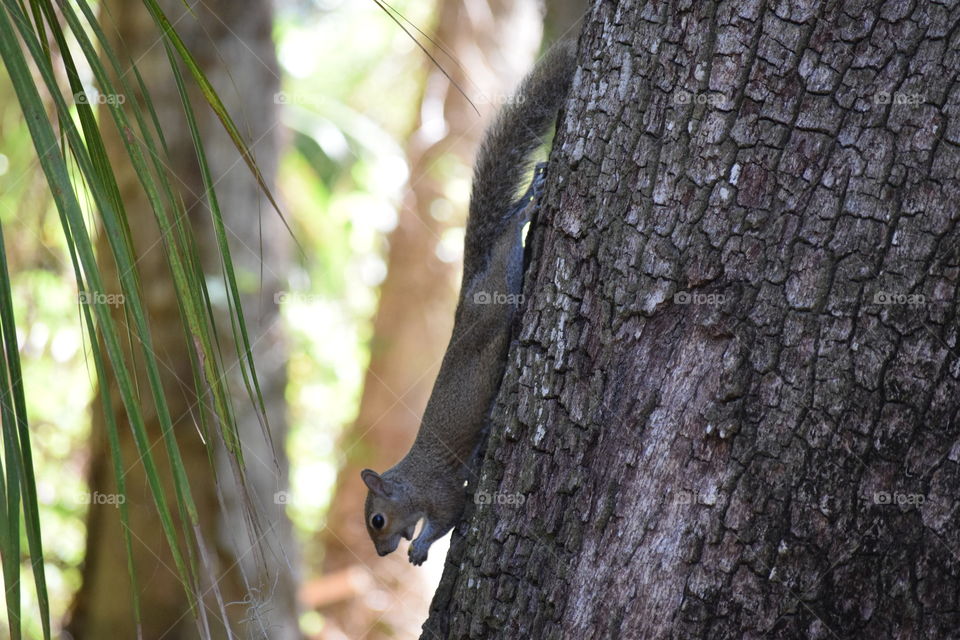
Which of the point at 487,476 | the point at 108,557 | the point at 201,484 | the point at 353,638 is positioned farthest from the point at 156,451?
the point at 353,638

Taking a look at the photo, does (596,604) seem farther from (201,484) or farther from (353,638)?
→ (353,638)

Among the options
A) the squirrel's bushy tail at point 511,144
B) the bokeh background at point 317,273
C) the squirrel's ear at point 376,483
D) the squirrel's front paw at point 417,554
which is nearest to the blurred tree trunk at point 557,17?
the bokeh background at point 317,273

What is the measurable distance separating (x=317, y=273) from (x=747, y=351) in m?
6.18

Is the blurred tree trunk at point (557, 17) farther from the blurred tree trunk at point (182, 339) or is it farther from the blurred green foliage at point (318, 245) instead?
the blurred green foliage at point (318, 245)

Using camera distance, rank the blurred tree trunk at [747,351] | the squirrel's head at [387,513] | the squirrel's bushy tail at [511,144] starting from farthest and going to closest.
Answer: the squirrel's head at [387,513] < the squirrel's bushy tail at [511,144] < the blurred tree trunk at [747,351]

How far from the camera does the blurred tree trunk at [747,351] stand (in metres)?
1.08

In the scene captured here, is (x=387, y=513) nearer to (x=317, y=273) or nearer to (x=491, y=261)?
(x=491, y=261)

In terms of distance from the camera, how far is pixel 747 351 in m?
1.16

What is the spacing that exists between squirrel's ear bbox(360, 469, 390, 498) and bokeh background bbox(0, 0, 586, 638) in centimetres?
78

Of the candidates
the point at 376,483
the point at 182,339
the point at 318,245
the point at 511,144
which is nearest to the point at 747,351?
the point at 511,144

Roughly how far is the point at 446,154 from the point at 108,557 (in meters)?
4.87

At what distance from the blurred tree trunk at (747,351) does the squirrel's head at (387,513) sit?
4.54ft

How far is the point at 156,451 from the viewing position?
3291mm

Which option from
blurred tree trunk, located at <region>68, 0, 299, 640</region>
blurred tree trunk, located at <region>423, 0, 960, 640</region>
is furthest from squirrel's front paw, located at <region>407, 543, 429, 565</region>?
blurred tree trunk, located at <region>423, 0, 960, 640</region>
